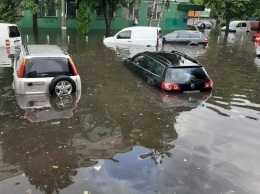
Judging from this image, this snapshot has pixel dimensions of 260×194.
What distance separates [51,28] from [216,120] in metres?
25.8

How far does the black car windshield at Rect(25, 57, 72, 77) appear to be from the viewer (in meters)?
8.97

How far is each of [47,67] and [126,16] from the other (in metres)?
27.0

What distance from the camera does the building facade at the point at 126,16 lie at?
30484 millimetres

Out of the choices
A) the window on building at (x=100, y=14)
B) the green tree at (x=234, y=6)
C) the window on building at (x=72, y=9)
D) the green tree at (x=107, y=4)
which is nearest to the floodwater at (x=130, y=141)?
the green tree at (x=107, y=4)

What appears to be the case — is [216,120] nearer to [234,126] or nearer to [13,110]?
[234,126]

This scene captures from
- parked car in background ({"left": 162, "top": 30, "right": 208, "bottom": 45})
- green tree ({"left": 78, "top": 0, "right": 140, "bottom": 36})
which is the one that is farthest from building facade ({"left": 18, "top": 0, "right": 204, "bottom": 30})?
parked car in background ({"left": 162, "top": 30, "right": 208, "bottom": 45})

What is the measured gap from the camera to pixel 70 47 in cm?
2111

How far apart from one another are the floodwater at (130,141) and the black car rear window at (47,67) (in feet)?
2.63

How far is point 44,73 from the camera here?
30.0 ft

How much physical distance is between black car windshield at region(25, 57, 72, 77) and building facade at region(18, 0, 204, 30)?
61.6 ft

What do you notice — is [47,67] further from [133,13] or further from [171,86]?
[133,13]

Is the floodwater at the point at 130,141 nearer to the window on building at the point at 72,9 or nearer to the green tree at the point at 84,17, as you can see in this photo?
the green tree at the point at 84,17

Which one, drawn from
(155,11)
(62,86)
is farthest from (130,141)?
(155,11)

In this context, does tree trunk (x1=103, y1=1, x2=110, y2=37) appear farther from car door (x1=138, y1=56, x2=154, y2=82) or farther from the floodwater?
the floodwater
